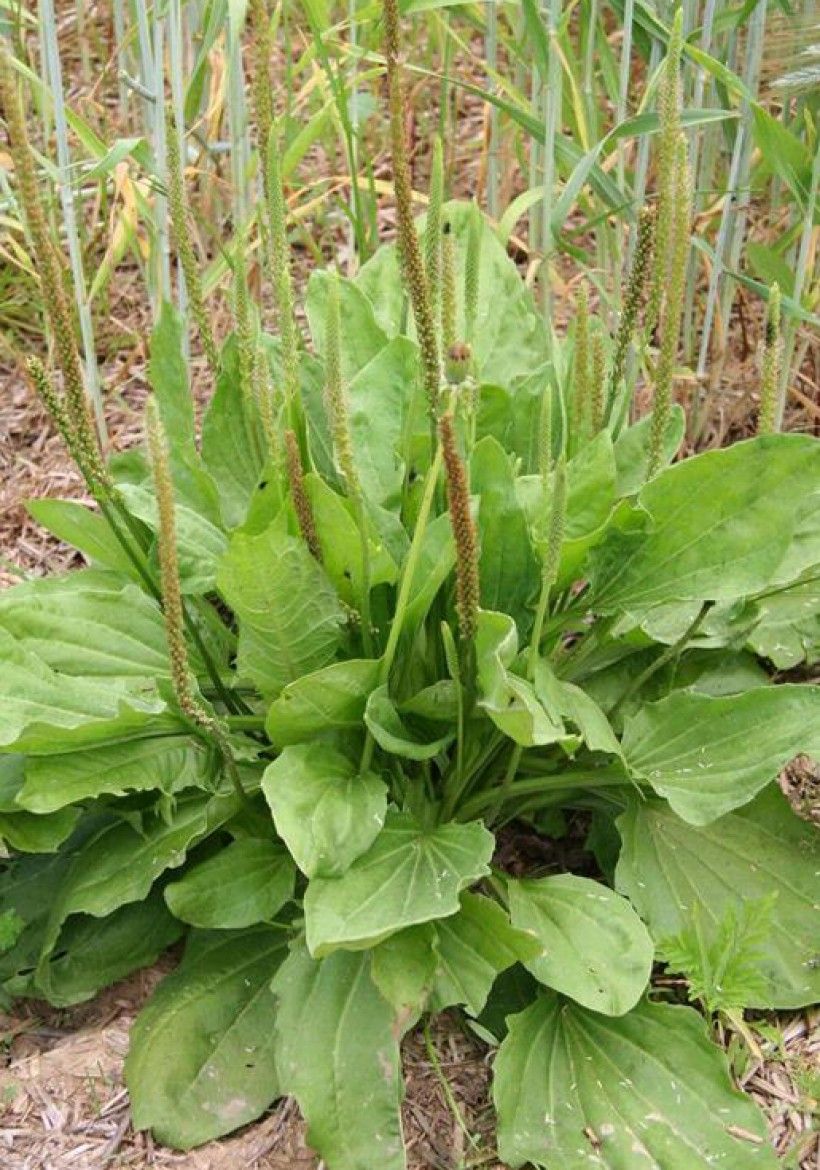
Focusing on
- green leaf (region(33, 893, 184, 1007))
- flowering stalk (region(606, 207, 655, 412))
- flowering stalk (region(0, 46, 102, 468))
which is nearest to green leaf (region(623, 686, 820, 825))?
flowering stalk (region(606, 207, 655, 412))

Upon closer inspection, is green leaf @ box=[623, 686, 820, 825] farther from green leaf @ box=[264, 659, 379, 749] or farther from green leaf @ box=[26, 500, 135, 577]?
green leaf @ box=[26, 500, 135, 577]

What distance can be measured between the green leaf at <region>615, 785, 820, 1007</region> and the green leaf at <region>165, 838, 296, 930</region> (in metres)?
0.42

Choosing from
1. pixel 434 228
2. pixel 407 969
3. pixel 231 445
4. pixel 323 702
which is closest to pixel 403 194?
pixel 434 228

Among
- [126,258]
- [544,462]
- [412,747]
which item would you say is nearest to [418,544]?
[544,462]

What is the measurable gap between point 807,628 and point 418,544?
812 mm

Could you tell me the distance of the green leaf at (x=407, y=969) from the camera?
1.73 m

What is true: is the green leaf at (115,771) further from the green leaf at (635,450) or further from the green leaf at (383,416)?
the green leaf at (635,450)

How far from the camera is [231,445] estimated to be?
7.13 ft

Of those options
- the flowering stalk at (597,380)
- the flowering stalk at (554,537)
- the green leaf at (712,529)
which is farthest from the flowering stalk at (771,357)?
the flowering stalk at (554,537)

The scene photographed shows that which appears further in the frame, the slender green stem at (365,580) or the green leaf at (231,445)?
the green leaf at (231,445)

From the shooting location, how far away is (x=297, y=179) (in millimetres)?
Result: 3375

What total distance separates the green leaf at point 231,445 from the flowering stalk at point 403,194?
520 mm

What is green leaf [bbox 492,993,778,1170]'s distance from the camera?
1.76 meters

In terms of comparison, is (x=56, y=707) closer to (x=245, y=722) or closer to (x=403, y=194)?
(x=245, y=722)
